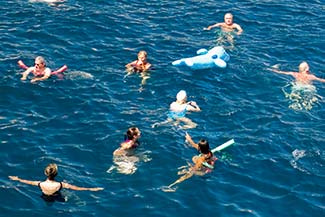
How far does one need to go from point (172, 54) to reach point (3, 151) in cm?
1128

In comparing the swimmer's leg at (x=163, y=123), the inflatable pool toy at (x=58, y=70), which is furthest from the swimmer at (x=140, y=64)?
the swimmer's leg at (x=163, y=123)

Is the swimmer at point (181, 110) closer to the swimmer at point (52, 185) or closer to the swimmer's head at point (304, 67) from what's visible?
the swimmer at point (52, 185)

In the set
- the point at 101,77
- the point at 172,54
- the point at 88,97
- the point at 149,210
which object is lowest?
the point at 149,210

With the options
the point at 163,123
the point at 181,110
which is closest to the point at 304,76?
the point at 181,110

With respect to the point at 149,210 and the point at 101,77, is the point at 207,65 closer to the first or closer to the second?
the point at 101,77

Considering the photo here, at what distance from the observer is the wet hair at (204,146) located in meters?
19.3

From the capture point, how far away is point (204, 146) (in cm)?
1939

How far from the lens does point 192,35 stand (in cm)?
3100

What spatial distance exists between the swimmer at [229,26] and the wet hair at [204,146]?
43.4ft

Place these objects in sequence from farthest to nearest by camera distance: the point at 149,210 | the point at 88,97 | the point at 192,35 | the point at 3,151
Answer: the point at 192,35 → the point at 88,97 → the point at 3,151 → the point at 149,210

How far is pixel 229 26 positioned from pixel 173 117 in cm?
1020

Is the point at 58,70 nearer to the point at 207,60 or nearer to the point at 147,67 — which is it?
the point at 147,67

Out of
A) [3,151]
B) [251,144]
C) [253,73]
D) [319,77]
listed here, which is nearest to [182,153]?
[251,144]

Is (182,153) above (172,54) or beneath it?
beneath
